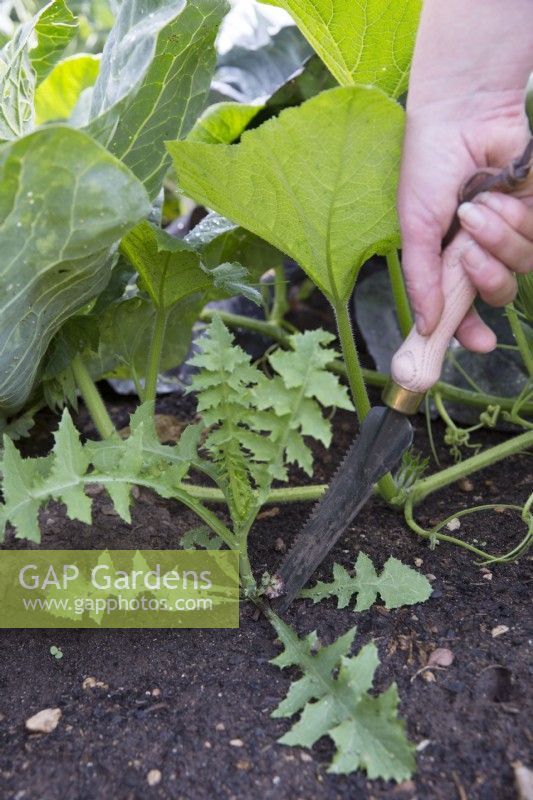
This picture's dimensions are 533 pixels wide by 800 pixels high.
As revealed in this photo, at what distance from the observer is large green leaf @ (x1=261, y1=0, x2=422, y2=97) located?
4.72 ft

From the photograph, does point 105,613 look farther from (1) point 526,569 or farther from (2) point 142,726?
(1) point 526,569

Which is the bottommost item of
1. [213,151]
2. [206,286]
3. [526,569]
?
[526,569]

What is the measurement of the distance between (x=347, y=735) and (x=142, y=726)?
0.31 meters

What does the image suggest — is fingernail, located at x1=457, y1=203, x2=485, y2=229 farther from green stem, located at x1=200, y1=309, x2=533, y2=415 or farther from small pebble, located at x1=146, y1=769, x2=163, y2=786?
small pebble, located at x1=146, y1=769, x2=163, y2=786

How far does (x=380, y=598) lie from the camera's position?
1.42 m

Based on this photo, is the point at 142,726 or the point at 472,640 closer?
the point at 142,726

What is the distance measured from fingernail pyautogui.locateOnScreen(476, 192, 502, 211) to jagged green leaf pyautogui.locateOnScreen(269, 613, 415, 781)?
0.64m

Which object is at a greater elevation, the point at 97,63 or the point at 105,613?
the point at 97,63

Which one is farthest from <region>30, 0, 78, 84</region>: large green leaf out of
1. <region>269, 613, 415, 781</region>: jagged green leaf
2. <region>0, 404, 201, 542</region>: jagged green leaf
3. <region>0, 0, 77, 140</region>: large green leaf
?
<region>269, 613, 415, 781</region>: jagged green leaf

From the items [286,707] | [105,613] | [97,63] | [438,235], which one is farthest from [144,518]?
[97,63]

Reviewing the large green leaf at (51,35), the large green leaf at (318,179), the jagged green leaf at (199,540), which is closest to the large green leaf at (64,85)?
the large green leaf at (51,35)

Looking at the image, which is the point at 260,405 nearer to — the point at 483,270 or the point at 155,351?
the point at 483,270

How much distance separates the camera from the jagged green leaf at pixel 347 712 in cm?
104

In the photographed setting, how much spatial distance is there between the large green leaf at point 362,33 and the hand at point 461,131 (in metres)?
0.24
